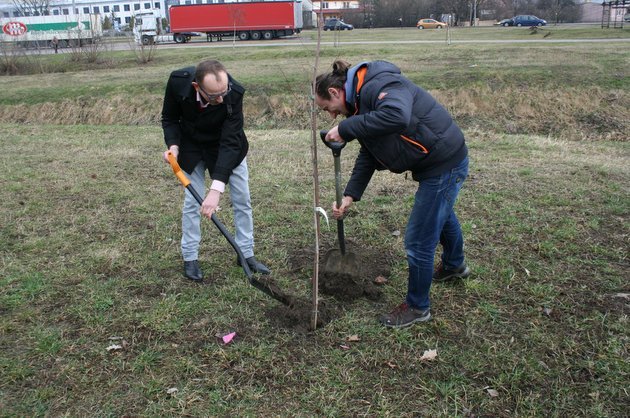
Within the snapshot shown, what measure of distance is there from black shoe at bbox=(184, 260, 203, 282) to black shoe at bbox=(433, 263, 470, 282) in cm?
180

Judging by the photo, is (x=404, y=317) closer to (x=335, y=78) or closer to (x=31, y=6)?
(x=335, y=78)

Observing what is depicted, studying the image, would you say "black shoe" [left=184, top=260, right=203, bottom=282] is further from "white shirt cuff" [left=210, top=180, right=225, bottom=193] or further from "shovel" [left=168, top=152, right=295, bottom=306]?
"white shirt cuff" [left=210, top=180, right=225, bottom=193]

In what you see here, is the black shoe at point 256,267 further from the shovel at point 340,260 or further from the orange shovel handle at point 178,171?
the orange shovel handle at point 178,171

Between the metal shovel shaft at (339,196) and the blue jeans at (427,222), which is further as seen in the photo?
the metal shovel shaft at (339,196)

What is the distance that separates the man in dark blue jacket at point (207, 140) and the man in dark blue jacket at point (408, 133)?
82cm

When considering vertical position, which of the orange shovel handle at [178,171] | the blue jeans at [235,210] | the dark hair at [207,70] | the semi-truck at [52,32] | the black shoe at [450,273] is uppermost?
the semi-truck at [52,32]

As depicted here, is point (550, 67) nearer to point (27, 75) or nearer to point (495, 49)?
point (495, 49)

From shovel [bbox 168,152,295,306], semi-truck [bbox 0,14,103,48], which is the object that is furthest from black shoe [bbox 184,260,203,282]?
semi-truck [bbox 0,14,103,48]

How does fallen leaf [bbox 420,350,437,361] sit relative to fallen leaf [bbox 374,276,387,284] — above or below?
below

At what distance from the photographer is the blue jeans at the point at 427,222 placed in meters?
3.09

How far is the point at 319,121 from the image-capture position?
38.5 ft

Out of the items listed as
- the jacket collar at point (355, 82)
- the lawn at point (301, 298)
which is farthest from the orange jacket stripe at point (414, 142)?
the lawn at point (301, 298)

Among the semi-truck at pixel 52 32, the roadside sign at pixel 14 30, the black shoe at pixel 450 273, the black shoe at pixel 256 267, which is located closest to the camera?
the black shoe at pixel 450 273

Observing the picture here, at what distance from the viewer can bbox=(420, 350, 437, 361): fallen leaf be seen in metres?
3.14
